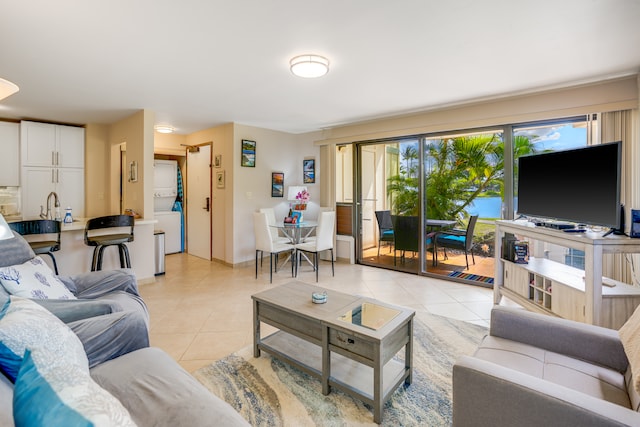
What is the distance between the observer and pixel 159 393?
122 centimetres

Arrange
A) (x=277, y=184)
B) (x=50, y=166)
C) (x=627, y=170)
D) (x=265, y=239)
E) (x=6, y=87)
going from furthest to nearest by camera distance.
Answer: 1. (x=277, y=184)
2. (x=50, y=166)
3. (x=265, y=239)
4. (x=627, y=170)
5. (x=6, y=87)

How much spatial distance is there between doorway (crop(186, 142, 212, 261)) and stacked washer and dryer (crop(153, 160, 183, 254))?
0.25m

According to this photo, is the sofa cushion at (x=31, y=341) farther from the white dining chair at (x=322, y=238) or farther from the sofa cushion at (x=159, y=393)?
the white dining chair at (x=322, y=238)

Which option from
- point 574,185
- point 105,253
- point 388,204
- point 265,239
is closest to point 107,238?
point 105,253

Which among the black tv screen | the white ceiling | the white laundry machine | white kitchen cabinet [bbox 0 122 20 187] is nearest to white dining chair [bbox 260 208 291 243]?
the white ceiling

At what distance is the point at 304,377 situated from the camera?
2029 mm

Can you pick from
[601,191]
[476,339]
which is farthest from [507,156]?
[476,339]

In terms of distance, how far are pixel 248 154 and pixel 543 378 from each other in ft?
15.3

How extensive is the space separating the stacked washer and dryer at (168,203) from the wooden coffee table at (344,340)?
4.48m

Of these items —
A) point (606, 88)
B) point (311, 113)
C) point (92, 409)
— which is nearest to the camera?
point (92, 409)

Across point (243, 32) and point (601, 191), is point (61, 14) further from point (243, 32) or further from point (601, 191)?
point (601, 191)

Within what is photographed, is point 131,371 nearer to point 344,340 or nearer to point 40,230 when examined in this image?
point 344,340

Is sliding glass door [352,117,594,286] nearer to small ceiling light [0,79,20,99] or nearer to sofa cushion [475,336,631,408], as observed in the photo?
sofa cushion [475,336,631,408]

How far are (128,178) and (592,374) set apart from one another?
5.39m
